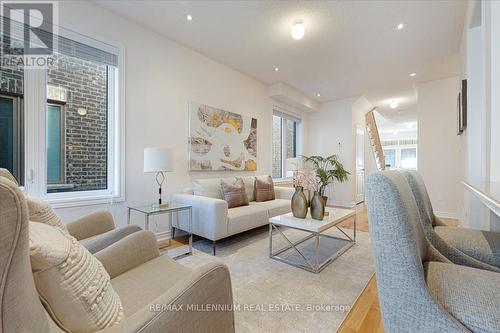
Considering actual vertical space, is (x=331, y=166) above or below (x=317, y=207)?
above

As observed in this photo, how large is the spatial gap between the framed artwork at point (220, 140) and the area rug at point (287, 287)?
4.30 ft

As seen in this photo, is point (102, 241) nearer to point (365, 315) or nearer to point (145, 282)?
point (145, 282)

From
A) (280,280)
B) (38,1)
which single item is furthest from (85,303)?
(38,1)

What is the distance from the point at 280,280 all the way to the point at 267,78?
3683 mm

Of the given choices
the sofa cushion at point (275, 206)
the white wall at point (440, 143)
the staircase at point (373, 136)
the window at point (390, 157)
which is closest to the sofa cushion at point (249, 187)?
the sofa cushion at point (275, 206)

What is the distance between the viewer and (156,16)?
2629mm

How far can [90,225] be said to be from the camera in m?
1.55

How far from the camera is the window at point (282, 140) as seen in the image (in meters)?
5.27

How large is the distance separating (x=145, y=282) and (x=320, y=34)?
322cm

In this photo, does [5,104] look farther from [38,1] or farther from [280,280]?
[280,280]

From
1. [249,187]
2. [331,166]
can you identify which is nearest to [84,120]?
[249,187]

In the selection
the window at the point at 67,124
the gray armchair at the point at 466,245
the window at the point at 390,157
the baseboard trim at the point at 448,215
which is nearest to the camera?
the gray armchair at the point at 466,245

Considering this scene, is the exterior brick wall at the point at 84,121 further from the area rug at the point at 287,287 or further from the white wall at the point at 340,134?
the white wall at the point at 340,134

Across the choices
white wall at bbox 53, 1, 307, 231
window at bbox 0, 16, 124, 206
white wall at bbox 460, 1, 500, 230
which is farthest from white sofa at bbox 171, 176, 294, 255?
white wall at bbox 460, 1, 500, 230
